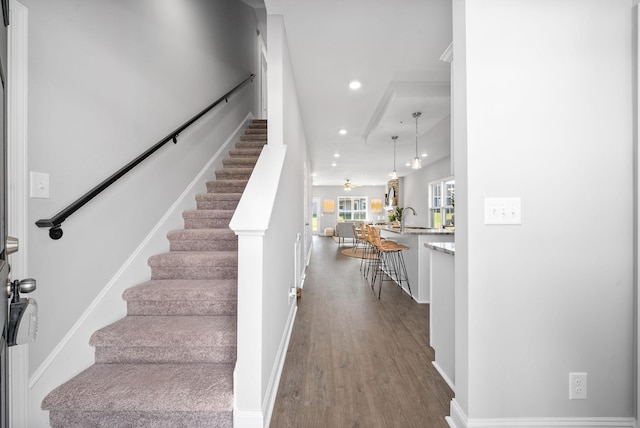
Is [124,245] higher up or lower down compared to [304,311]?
higher up

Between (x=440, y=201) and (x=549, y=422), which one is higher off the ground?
(x=440, y=201)

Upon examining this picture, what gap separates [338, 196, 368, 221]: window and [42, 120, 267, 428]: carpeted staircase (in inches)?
466

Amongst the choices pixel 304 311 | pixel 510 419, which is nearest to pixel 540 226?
pixel 510 419

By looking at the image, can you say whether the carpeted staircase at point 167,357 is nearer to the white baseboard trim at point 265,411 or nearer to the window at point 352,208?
the white baseboard trim at point 265,411

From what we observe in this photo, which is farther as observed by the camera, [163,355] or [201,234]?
[201,234]

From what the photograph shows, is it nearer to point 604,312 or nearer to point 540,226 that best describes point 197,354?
point 540,226

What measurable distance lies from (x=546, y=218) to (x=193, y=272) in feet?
7.66

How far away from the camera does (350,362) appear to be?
205cm

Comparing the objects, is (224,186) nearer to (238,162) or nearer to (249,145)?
(238,162)

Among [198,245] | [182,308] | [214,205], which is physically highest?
[214,205]

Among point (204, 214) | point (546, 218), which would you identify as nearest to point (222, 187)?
point (204, 214)

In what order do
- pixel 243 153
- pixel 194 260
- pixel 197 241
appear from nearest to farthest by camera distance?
pixel 194 260, pixel 197 241, pixel 243 153

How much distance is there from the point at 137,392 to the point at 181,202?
1728 millimetres

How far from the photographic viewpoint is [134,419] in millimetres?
1351
